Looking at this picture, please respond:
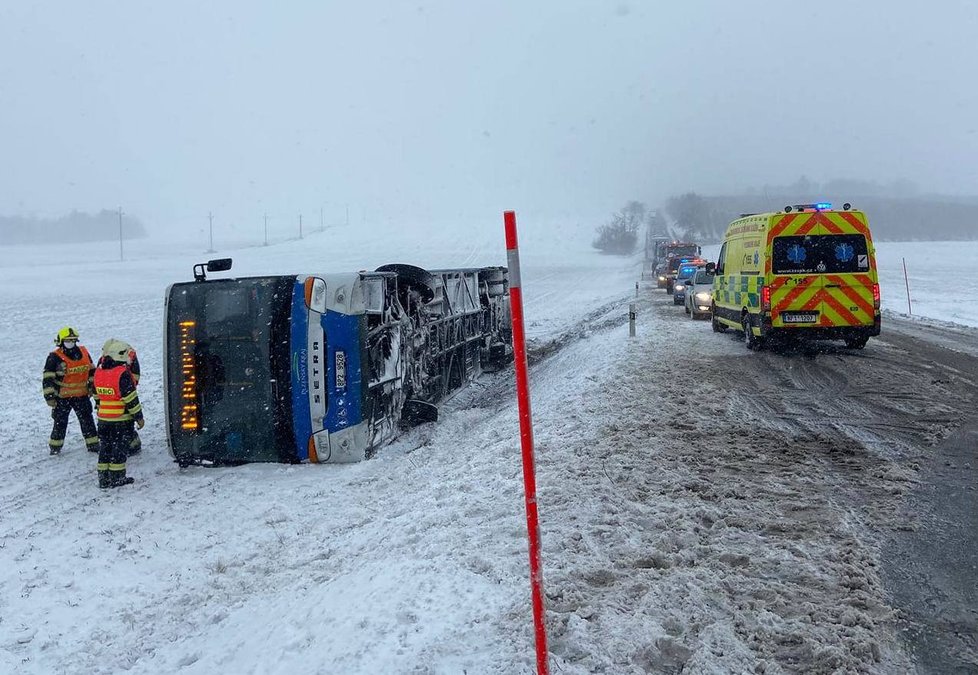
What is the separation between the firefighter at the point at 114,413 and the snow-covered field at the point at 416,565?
245mm

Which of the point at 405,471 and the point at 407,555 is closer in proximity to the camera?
the point at 407,555

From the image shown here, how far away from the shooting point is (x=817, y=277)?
12.4 m

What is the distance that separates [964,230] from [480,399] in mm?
122319

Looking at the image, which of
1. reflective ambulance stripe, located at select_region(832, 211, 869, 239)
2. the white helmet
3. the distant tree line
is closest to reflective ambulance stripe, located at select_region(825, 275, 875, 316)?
reflective ambulance stripe, located at select_region(832, 211, 869, 239)

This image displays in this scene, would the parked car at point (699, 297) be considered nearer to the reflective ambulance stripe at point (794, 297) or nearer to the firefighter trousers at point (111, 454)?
the reflective ambulance stripe at point (794, 297)

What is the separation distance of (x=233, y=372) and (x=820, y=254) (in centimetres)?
1010

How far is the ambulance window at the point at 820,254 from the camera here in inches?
490

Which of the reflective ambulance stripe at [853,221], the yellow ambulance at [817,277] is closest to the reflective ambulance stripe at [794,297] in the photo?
the yellow ambulance at [817,277]

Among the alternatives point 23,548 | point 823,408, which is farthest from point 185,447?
point 823,408

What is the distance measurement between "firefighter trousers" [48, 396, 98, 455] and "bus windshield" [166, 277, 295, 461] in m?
1.55

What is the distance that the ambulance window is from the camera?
40.8 ft

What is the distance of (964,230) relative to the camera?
10838cm

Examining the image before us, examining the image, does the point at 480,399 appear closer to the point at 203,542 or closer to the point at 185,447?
the point at 185,447

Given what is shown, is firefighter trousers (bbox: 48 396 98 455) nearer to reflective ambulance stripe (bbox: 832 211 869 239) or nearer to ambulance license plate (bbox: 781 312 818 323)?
ambulance license plate (bbox: 781 312 818 323)
